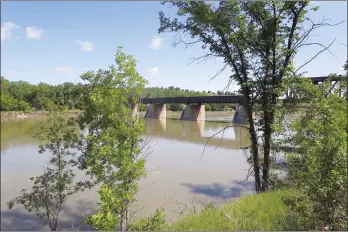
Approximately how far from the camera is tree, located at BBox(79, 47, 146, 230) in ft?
16.2

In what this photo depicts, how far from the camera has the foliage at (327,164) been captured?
2.43 m

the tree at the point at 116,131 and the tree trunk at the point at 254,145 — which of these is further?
the tree trunk at the point at 254,145

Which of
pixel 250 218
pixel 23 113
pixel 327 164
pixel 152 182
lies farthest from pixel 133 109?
pixel 23 113

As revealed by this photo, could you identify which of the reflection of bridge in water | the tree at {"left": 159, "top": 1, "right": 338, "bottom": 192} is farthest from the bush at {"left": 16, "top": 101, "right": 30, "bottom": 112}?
the tree at {"left": 159, "top": 1, "right": 338, "bottom": 192}

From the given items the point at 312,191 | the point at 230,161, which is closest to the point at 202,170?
the point at 230,161

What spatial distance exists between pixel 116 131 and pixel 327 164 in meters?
3.37

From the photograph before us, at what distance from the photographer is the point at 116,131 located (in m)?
5.08

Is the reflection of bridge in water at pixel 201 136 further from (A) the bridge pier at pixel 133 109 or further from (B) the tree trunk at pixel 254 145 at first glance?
(A) the bridge pier at pixel 133 109

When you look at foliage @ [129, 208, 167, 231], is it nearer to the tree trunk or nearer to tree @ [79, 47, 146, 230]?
tree @ [79, 47, 146, 230]

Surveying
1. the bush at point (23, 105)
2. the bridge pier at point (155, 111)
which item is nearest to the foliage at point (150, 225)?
the bush at point (23, 105)

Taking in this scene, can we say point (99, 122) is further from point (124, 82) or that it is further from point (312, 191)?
point (312, 191)

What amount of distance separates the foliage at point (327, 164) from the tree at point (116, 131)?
287cm

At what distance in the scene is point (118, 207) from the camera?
4.77 metres

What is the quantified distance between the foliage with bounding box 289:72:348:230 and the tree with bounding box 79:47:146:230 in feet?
9.41
